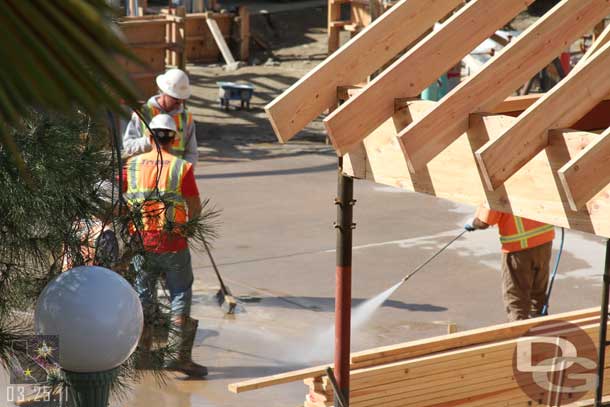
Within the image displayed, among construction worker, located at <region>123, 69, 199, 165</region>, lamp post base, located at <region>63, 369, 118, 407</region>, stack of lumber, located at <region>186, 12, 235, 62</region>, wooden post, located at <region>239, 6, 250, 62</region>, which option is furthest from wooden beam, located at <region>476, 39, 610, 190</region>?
stack of lumber, located at <region>186, 12, 235, 62</region>

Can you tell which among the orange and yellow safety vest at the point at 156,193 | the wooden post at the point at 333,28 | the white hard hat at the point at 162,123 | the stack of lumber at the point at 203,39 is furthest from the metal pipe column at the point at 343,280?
the stack of lumber at the point at 203,39

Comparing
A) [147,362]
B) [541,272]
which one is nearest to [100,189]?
[147,362]

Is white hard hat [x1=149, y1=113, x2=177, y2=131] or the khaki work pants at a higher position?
white hard hat [x1=149, y1=113, x2=177, y2=131]

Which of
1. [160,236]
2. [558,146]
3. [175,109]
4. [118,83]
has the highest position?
[118,83]

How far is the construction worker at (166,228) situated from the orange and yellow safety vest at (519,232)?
231cm

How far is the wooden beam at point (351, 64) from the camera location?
12.8 feet

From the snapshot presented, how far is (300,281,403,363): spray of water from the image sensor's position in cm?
762

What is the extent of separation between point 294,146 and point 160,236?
1335 cm

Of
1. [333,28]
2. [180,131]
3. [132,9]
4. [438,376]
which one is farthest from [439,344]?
[132,9]

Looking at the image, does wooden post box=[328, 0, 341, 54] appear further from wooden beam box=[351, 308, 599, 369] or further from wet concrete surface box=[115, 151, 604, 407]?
wooden beam box=[351, 308, 599, 369]

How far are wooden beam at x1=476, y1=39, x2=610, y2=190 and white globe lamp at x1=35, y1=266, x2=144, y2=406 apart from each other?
4.30 ft

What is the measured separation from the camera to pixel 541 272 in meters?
7.30

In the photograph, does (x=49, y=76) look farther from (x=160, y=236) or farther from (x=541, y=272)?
(x=541, y=272)

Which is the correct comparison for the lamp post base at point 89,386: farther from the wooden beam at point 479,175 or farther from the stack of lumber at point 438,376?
the stack of lumber at point 438,376
